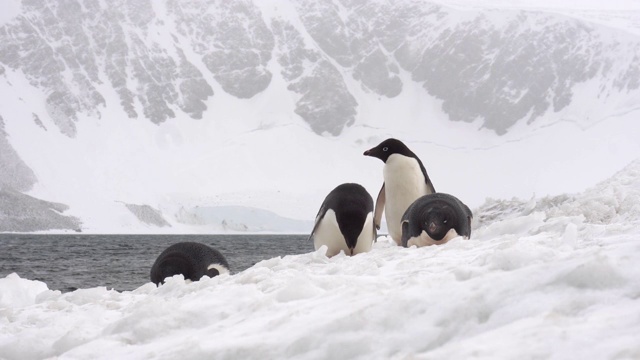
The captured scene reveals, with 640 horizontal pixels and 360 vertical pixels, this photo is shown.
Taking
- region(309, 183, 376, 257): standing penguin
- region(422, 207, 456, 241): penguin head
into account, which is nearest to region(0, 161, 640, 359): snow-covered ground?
region(422, 207, 456, 241): penguin head

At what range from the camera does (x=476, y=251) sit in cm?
603

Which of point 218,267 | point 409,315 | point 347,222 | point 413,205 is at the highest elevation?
point 409,315

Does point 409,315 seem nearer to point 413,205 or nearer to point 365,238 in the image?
point 413,205

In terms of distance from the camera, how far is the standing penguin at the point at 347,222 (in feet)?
33.6

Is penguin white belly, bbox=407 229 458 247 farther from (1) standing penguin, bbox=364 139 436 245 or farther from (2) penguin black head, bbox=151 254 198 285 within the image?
(2) penguin black head, bbox=151 254 198 285

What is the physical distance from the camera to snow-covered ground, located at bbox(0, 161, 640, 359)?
3.28m

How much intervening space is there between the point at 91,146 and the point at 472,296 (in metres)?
160

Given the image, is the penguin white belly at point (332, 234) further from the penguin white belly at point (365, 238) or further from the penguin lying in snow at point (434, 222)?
the penguin lying in snow at point (434, 222)

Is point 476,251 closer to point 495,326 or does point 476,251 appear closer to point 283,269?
point 283,269

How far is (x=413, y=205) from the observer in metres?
9.66

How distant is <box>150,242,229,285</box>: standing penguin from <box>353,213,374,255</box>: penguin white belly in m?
2.36

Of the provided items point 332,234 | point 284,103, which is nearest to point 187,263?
point 332,234

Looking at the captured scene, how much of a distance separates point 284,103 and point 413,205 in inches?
7116

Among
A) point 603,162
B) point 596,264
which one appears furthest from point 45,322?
point 603,162
